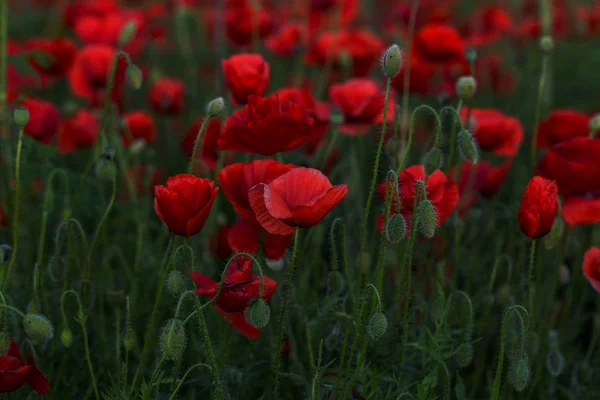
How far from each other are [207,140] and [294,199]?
0.70 metres

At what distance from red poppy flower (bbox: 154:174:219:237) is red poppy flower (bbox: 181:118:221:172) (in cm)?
34

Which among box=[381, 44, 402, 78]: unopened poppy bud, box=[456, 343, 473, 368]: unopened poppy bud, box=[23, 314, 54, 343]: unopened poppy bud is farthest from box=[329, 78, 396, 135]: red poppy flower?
box=[23, 314, 54, 343]: unopened poppy bud

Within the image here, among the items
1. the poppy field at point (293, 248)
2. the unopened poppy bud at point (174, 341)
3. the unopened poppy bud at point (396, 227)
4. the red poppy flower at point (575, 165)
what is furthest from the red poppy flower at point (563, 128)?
the unopened poppy bud at point (174, 341)

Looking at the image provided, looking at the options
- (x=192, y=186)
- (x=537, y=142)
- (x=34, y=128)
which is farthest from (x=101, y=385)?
(x=537, y=142)

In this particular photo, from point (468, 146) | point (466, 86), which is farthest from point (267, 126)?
point (466, 86)

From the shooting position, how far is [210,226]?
7.54ft

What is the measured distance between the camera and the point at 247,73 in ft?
5.85

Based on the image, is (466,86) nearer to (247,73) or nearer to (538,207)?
(538,207)

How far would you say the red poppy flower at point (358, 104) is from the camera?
6.88 feet

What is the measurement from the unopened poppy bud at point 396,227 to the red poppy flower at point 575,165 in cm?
51

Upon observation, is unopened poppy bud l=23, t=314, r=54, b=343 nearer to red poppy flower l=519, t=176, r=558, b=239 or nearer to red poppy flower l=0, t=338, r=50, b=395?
red poppy flower l=0, t=338, r=50, b=395

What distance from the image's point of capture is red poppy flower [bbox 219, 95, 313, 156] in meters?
1.52

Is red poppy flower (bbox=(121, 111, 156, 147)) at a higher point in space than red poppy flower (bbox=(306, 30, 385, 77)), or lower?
lower

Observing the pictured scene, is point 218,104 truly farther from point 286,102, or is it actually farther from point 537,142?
point 537,142
